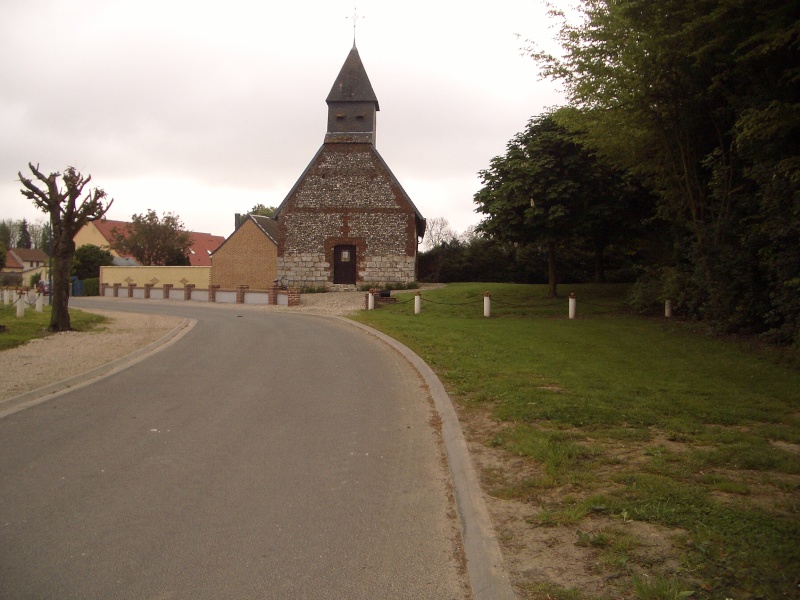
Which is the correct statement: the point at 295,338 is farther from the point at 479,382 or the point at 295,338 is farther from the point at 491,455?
the point at 491,455

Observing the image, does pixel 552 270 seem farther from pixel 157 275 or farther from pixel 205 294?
pixel 157 275

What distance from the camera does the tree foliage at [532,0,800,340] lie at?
451 inches

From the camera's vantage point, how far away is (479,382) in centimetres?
982

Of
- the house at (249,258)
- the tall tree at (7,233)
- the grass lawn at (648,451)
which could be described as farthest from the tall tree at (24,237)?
the grass lawn at (648,451)

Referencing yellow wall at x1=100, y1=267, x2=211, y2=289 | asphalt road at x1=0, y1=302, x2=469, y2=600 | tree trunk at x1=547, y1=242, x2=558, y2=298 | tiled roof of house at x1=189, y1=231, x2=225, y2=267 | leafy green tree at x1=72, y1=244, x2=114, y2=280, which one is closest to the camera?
asphalt road at x1=0, y1=302, x2=469, y2=600

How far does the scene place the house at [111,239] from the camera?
2490 inches

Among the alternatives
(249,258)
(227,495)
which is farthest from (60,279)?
(249,258)

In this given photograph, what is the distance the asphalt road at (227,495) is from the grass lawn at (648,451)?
2.32 ft

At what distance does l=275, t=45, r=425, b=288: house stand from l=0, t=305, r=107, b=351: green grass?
13.6m

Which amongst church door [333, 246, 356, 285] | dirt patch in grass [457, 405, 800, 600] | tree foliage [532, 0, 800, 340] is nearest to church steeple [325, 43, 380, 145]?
church door [333, 246, 356, 285]

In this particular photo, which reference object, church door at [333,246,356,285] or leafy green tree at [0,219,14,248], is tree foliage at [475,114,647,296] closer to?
church door at [333,246,356,285]

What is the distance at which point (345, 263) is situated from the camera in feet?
116

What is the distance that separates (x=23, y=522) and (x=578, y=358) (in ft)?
30.6

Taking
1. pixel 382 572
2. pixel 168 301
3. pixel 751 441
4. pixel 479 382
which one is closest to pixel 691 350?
pixel 479 382
